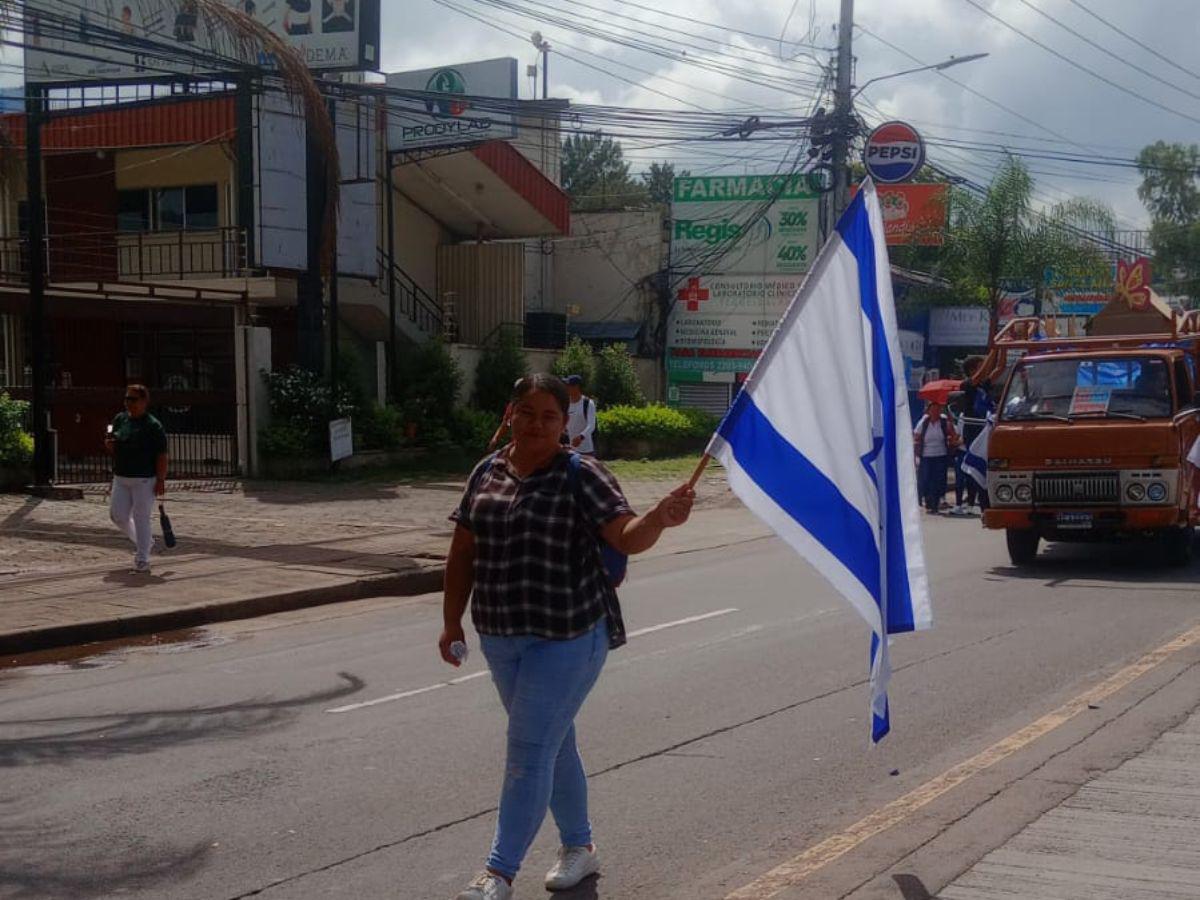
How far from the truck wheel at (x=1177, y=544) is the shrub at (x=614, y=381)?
18.6m

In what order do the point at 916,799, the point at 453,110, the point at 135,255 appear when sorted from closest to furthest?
the point at 916,799 → the point at 135,255 → the point at 453,110

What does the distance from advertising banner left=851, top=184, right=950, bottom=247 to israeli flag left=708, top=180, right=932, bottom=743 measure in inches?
1160

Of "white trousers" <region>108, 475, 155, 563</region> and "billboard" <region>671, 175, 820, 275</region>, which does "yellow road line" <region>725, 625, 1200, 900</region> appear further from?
"billboard" <region>671, 175, 820, 275</region>

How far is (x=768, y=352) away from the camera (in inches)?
193

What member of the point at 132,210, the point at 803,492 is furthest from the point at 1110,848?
the point at 132,210

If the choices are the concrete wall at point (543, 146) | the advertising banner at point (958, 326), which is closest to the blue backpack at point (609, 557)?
the concrete wall at point (543, 146)

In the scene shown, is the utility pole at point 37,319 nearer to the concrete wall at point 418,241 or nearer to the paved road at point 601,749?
the paved road at point 601,749

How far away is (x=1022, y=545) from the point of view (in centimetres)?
1387

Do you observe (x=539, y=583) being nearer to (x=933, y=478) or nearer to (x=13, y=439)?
(x=933, y=478)

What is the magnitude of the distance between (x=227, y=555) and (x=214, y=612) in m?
3.02

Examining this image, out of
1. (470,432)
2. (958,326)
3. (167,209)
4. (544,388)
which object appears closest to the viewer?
(544,388)

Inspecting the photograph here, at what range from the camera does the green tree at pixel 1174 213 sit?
2680 inches

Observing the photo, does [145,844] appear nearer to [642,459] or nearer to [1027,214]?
[642,459]

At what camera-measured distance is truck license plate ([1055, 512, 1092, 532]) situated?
13242mm
